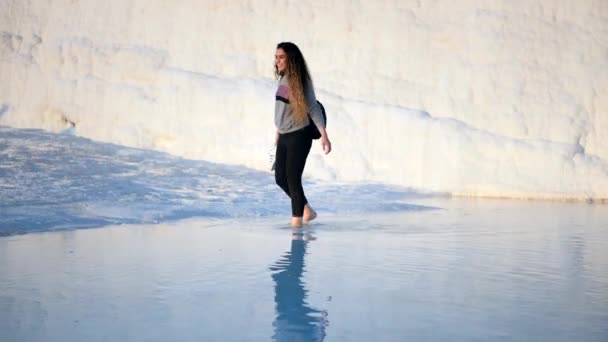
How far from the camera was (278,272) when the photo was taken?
2479mm

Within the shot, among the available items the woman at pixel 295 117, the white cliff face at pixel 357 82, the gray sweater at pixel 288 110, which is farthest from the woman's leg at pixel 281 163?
the white cliff face at pixel 357 82

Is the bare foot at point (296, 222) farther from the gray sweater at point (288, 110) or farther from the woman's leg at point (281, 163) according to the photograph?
the gray sweater at point (288, 110)

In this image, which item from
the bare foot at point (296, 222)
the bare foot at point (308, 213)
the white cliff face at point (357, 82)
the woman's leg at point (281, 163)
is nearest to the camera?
the bare foot at point (296, 222)

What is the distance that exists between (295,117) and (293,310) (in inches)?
100

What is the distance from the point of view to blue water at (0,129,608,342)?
5.66 ft

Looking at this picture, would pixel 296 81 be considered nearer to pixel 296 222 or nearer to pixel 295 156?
pixel 295 156

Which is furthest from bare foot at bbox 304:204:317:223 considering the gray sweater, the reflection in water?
the reflection in water

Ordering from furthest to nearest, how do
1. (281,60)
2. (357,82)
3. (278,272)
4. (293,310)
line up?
(357,82) < (281,60) < (278,272) < (293,310)

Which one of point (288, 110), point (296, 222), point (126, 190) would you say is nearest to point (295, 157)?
point (288, 110)

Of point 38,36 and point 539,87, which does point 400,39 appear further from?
point 38,36

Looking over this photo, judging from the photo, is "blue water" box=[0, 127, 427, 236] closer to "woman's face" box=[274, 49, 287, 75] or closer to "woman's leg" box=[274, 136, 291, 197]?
"woman's leg" box=[274, 136, 291, 197]

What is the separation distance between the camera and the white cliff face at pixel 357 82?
356 inches

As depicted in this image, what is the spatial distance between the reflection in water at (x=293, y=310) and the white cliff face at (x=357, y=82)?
659cm

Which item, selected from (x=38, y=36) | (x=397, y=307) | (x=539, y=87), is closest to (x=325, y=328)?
(x=397, y=307)
